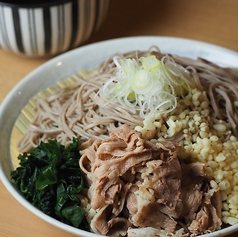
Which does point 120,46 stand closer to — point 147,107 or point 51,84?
point 51,84

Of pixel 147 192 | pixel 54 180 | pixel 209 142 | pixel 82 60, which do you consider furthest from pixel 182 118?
pixel 82 60

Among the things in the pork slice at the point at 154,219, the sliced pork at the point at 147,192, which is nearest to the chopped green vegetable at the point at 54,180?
the sliced pork at the point at 147,192

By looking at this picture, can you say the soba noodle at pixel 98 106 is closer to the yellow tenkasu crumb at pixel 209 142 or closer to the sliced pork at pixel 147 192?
the yellow tenkasu crumb at pixel 209 142

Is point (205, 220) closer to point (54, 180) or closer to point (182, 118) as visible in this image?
point (182, 118)

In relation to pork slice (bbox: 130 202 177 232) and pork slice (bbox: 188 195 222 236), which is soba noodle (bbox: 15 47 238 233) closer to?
Answer: pork slice (bbox: 188 195 222 236)

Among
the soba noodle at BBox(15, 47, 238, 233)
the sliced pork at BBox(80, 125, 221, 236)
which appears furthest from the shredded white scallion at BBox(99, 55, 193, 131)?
the sliced pork at BBox(80, 125, 221, 236)

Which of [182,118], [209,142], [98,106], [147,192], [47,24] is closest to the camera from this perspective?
[147,192]

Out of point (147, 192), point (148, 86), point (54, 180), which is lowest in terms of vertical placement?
point (54, 180)
